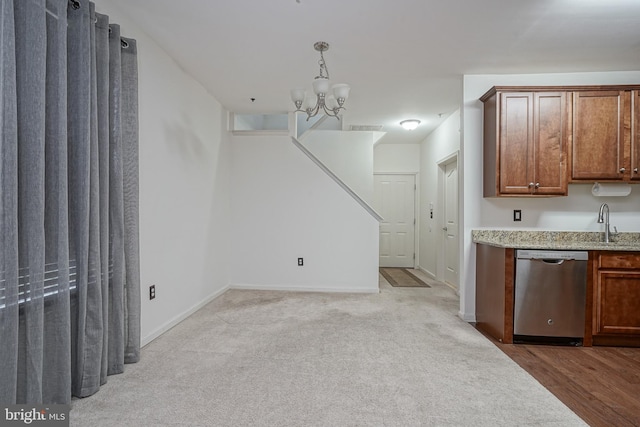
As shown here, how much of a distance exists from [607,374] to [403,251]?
4.42 m

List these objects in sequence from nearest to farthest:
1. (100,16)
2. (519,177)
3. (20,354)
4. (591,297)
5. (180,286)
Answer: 1. (20,354)
2. (100,16)
3. (591,297)
4. (519,177)
5. (180,286)

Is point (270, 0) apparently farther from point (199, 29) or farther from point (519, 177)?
point (519, 177)

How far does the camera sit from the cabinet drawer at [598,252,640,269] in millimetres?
2750

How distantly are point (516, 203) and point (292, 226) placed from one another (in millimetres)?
2788

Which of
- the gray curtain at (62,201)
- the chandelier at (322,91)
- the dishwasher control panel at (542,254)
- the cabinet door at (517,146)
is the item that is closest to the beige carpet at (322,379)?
the gray curtain at (62,201)

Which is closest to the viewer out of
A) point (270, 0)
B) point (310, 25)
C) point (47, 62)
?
point (47, 62)

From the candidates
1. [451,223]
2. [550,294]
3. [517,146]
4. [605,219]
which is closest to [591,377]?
[550,294]

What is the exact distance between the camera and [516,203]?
11.0ft

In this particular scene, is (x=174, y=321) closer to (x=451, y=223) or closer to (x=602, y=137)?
(x=451, y=223)

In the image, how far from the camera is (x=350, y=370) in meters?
2.29

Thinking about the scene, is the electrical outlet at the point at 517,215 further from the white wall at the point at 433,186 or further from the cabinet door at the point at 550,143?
the white wall at the point at 433,186

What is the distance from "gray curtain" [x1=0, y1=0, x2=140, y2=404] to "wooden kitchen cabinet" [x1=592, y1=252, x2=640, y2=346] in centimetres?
370

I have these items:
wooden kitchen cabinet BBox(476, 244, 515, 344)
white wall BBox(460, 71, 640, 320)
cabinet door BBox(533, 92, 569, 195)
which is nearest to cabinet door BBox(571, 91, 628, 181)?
cabinet door BBox(533, 92, 569, 195)

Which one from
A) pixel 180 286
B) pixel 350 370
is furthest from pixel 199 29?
pixel 350 370
